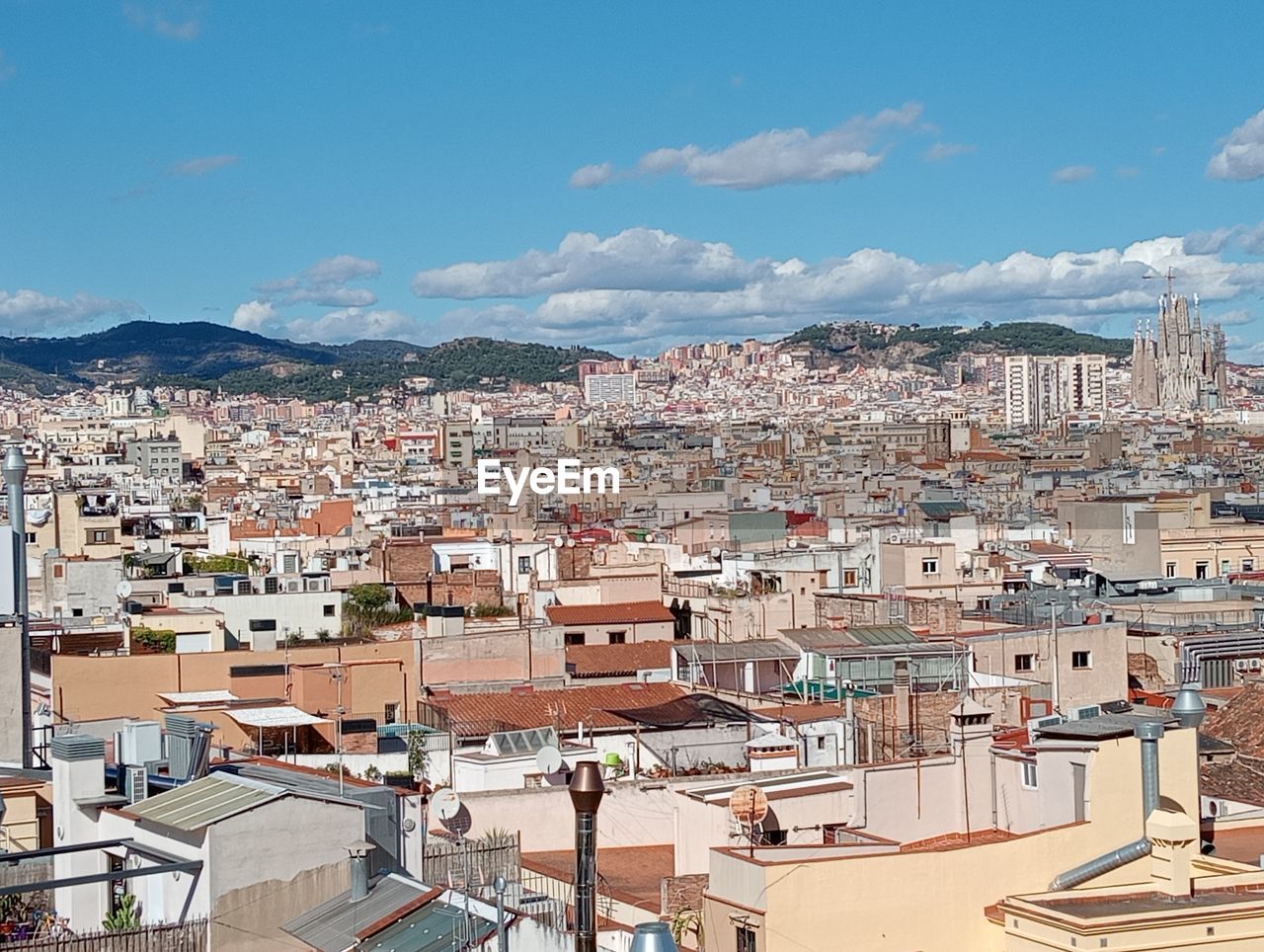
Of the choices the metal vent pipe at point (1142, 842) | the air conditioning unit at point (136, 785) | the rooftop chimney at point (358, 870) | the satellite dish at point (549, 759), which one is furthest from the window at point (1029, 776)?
the air conditioning unit at point (136, 785)

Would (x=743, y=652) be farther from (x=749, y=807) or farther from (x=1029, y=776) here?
(x=749, y=807)

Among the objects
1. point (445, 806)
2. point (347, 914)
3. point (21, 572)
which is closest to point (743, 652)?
point (21, 572)

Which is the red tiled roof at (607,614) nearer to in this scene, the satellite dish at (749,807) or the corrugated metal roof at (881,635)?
the corrugated metal roof at (881,635)

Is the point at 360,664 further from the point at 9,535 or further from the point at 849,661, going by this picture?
the point at 9,535

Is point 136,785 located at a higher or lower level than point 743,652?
higher

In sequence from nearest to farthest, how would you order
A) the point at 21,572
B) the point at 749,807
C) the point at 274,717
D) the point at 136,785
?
the point at 136,785, the point at 749,807, the point at 21,572, the point at 274,717

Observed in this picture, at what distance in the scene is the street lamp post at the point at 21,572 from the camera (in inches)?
542

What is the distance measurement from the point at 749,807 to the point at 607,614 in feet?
60.3

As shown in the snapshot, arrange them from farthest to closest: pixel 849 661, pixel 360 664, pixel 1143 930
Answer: pixel 360 664, pixel 849 661, pixel 1143 930

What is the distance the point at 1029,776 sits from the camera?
40.3 ft

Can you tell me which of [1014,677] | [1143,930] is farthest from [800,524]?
[1143,930]

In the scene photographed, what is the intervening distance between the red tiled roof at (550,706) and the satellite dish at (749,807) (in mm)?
5607

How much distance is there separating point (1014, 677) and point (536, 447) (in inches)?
5414

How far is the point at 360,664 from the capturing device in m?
22.1
